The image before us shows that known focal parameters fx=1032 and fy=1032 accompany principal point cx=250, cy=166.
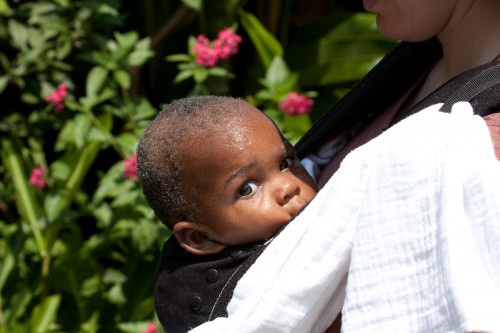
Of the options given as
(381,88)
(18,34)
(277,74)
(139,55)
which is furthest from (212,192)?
(18,34)

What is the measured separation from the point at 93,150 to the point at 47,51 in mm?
402


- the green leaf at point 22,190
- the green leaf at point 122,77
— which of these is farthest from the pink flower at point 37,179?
the green leaf at point 122,77

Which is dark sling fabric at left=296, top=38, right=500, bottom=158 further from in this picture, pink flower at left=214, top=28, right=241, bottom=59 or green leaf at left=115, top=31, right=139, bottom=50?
green leaf at left=115, top=31, right=139, bottom=50

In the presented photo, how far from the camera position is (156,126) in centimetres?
172

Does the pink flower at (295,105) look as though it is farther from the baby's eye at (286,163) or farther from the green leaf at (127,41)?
the baby's eye at (286,163)

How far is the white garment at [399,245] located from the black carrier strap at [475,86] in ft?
0.10

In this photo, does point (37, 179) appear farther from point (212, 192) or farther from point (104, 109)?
point (212, 192)

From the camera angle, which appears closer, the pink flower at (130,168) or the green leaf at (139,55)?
the pink flower at (130,168)

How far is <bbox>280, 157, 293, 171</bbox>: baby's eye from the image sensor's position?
173cm

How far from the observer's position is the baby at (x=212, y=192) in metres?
1.62

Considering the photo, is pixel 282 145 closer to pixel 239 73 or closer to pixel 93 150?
pixel 93 150

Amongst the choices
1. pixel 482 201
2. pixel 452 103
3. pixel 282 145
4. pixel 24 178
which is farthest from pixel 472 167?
pixel 24 178

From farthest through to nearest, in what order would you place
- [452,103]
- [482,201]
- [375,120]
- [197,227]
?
[375,120] → [197,227] → [452,103] → [482,201]

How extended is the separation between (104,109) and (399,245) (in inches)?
95.7
